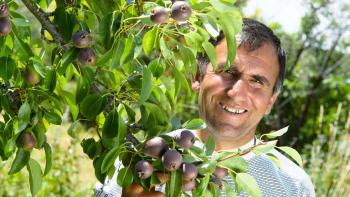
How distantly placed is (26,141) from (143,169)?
0.77 ft

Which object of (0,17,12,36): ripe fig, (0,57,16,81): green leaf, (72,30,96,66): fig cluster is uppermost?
(0,17,12,36): ripe fig

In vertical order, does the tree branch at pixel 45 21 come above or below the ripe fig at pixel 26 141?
above

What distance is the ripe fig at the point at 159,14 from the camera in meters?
0.98

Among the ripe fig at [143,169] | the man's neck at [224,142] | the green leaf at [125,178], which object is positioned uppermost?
the ripe fig at [143,169]

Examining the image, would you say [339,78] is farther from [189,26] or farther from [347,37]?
[189,26]

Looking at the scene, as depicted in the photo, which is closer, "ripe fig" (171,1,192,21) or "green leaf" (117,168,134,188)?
"ripe fig" (171,1,192,21)

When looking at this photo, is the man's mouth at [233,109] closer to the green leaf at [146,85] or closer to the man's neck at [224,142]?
the man's neck at [224,142]

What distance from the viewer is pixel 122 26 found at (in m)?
1.08

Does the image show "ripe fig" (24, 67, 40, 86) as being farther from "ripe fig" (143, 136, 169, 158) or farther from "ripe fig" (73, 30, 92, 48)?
"ripe fig" (143, 136, 169, 158)

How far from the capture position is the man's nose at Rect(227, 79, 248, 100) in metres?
1.69

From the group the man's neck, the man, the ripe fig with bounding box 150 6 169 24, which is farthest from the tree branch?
the man's neck

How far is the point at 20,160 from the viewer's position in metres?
1.21

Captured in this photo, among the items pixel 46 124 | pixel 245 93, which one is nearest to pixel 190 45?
pixel 46 124

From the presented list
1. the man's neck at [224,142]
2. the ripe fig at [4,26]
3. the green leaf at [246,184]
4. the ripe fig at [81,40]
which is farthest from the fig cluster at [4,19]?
the man's neck at [224,142]
